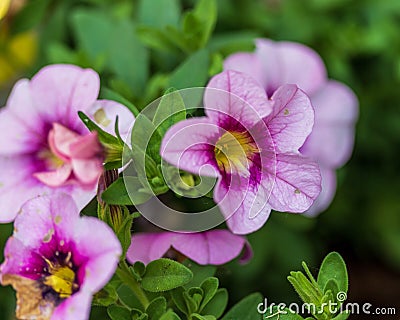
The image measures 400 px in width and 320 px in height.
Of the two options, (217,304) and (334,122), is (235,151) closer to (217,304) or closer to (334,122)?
(217,304)

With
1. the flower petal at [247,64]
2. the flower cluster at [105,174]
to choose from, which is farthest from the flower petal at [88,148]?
the flower petal at [247,64]

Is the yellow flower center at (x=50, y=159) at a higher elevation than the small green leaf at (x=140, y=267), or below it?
higher

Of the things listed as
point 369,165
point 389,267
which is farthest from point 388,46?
point 389,267

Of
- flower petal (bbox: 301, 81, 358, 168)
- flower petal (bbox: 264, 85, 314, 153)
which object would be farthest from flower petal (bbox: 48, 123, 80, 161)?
flower petal (bbox: 301, 81, 358, 168)

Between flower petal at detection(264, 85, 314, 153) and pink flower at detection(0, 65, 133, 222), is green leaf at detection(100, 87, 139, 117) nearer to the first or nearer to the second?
pink flower at detection(0, 65, 133, 222)

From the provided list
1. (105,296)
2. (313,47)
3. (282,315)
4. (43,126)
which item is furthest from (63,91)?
(313,47)

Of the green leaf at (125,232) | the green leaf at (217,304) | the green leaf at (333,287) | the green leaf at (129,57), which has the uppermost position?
the green leaf at (125,232)

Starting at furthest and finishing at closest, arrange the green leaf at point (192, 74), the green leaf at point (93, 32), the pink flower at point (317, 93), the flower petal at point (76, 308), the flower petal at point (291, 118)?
the green leaf at point (93, 32) < the pink flower at point (317, 93) < the green leaf at point (192, 74) < the flower petal at point (291, 118) < the flower petal at point (76, 308)

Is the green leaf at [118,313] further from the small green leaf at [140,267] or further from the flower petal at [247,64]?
the flower petal at [247,64]
